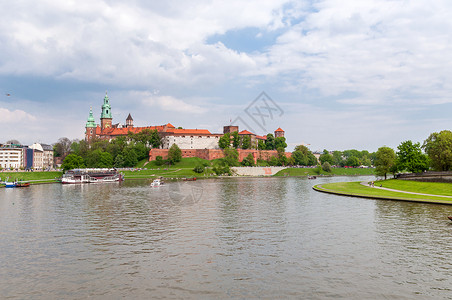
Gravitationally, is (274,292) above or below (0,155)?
below

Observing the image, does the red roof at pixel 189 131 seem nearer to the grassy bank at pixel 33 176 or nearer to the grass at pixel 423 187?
the grassy bank at pixel 33 176

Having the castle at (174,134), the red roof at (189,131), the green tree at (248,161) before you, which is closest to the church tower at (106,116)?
the castle at (174,134)

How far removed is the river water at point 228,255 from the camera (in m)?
16.1

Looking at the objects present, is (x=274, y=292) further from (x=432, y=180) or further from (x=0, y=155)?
(x=0, y=155)

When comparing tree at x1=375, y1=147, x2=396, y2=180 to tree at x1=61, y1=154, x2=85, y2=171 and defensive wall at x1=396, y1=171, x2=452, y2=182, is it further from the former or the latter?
tree at x1=61, y1=154, x2=85, y2=171

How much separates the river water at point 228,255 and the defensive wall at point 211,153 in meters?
112

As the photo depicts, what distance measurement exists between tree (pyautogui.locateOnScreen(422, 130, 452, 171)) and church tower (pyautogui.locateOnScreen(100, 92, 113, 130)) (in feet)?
514

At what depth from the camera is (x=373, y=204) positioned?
43.6 metres

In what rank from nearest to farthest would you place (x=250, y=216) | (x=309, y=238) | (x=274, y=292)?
(x=274, y=292) → (x=309, y=238) → (x=250, y=216)

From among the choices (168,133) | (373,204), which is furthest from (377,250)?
(168,133)

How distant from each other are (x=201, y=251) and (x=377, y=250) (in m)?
11.2

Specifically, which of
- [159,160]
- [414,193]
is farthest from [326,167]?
[414,193]

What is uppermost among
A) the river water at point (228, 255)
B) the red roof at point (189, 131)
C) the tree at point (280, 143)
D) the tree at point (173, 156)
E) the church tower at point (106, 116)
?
the church tower at point (106, 116)

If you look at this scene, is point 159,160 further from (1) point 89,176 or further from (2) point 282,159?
(2) point 282,159
